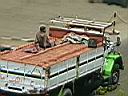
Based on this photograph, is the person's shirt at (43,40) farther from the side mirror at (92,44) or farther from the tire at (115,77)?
the tire at (115,77)

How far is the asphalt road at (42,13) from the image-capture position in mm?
26203

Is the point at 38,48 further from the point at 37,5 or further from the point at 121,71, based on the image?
the point at 37,5

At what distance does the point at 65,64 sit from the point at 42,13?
1702 cm

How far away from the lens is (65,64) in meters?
14.1

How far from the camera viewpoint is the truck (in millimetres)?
13562

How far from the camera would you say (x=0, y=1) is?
34.2 m

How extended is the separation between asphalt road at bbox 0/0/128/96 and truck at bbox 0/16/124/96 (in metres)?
5.26

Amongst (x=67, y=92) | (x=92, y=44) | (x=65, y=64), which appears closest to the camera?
(x=65, y=64)

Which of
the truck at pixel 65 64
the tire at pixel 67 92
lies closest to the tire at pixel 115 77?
the truck at pixel 65 64

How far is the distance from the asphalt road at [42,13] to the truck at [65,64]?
5.26 metres

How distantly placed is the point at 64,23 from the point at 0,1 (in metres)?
17.1

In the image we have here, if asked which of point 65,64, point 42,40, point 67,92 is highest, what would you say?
point 42,40

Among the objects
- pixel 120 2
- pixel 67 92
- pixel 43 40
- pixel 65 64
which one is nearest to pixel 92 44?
pixel 43 40

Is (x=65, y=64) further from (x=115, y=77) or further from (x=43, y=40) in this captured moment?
(x=115, y=77)
